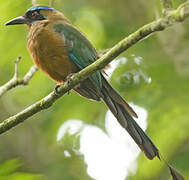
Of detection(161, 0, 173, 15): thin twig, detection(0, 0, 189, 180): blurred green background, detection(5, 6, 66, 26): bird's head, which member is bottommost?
detection(0, 0, 189, 180): blurred green background

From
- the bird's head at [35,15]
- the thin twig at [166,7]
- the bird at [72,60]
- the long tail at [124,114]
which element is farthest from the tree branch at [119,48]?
the bird's head at [35,15]

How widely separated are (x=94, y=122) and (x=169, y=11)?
3.69m

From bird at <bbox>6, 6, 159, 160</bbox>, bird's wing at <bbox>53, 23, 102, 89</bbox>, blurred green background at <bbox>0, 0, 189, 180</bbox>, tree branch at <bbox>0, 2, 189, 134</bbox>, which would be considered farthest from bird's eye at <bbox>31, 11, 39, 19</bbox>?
tree branch at <bbox>0, 2, 189, 134</bbox>

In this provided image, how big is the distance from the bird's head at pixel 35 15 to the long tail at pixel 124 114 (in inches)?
38.4

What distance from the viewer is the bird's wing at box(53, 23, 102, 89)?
419cm

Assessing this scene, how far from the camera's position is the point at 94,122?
20.4 feet

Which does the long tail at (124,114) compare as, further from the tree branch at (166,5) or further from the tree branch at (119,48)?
the tree branch at (166,5)

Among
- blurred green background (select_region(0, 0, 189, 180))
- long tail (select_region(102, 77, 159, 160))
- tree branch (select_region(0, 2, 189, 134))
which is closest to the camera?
tree branch (select_region(0, 2, 189, 134))

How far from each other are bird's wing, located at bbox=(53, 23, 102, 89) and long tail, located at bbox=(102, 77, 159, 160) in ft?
0.48

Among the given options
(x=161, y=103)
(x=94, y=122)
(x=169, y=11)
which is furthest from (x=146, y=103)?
(x=169, y=11)

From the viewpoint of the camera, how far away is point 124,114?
4.19 metres

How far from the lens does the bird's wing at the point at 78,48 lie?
4.19 metres

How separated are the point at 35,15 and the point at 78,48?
2.58 ft

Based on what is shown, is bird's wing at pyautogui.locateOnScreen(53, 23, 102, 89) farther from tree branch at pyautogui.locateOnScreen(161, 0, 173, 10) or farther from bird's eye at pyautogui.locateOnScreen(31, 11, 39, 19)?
tree branch at pyautogui.locateOnScreen(161, 0, 173, 10)
